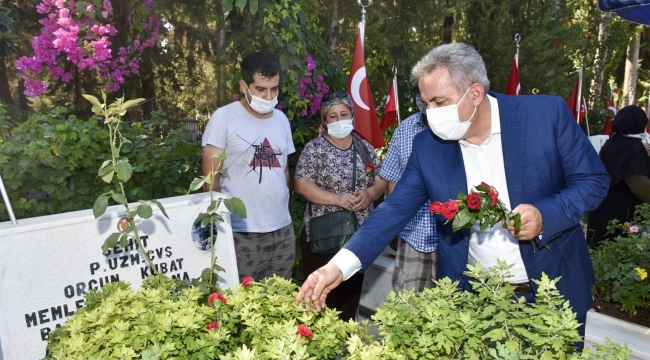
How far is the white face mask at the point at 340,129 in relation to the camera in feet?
12.5

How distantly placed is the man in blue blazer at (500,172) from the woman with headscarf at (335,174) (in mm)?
1391

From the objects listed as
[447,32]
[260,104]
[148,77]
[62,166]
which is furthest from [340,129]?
[447,32]

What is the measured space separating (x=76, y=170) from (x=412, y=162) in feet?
7.11

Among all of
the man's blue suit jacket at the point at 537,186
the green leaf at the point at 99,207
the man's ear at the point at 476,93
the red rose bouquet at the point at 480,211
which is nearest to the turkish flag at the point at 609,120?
the man's blue suit jacket at the point at 537,186

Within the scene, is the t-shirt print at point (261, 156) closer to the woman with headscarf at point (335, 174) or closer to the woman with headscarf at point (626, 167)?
the woman with headscarf at point (335, 174)

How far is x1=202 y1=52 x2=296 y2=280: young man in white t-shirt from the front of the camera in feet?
11.1

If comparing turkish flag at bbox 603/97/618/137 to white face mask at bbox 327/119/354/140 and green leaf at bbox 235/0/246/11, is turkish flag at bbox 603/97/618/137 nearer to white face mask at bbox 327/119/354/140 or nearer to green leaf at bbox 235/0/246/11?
white face mask at bbox 327/119/354/140

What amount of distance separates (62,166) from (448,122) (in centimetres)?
233

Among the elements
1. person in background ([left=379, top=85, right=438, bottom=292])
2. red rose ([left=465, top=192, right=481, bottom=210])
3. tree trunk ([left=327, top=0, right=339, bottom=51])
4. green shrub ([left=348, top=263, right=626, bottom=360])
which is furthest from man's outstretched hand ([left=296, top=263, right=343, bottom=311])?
tree trunk ([left=327, top=0, right=339, bottom=51])

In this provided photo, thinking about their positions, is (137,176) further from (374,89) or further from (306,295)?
(374,89)

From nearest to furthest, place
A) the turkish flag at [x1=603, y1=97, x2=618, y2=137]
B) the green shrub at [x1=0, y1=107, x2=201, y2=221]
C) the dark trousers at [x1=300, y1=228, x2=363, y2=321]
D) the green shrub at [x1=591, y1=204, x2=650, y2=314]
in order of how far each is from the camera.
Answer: the green shrub at [x1=0, y1=107, x2=201, y2=221] < the green shrub at [x1=591, y1=204, x2=650, y2=314] < the dark trousers at [x1=300, y1=228, x2=363, y2=321] < the turkish flag at [x1=603, y1=97, x2=618, y2=137]

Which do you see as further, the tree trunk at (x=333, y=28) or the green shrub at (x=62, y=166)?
the tree trunk at (x=333, y=28)

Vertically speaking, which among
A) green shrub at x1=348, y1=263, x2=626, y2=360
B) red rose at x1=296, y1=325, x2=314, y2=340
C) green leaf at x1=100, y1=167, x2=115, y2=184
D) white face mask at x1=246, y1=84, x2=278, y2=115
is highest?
white face mask at x1=246, y1=84, x2=278, y2=115

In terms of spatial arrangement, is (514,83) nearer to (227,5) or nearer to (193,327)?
(227,5)
